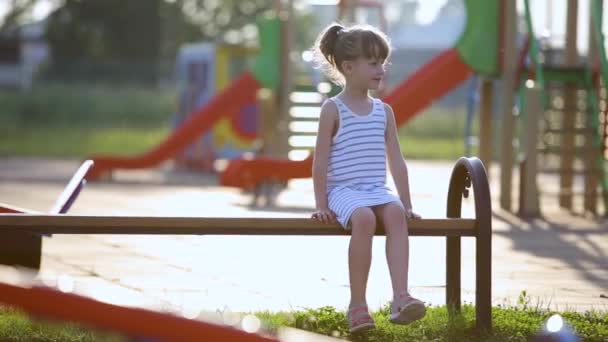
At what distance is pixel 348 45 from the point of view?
5.31 meters

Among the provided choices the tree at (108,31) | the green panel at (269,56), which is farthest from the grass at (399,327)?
the tree at (108,31)

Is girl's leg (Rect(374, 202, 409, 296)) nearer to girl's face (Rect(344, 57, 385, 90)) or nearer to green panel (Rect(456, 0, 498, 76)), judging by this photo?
girl's face (Rect(344, 57, 385, 90))

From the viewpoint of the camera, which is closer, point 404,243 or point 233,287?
point 404,243

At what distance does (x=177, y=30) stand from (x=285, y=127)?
42641mm

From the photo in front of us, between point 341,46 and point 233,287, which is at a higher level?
point 341,46

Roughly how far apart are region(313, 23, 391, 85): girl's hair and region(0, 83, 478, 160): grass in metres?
27.4

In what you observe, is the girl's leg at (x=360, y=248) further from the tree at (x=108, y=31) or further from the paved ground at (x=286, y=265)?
the tree at (x=108, y=31)

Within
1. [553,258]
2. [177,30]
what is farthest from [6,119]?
[553,258]

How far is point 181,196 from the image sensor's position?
14242 mm

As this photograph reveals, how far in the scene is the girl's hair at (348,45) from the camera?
5.30 metres

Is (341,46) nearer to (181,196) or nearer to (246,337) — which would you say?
(246,337)

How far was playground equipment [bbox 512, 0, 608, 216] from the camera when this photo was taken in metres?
11.5

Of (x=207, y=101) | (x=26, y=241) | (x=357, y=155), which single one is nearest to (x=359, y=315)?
(x=357, y=155)

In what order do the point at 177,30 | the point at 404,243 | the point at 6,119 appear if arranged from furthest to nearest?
the point at 177,30 < the point at 6,119 < the point at 404,243
